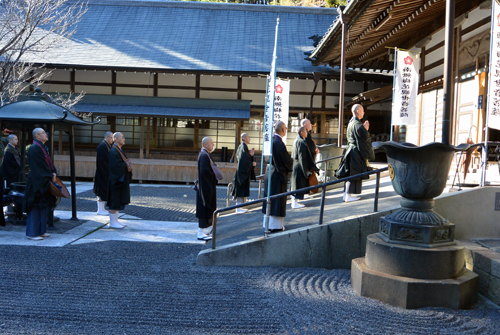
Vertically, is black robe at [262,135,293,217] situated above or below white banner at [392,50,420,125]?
below

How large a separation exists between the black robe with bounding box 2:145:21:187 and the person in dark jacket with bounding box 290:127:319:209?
6097 millimetres

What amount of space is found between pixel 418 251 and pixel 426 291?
368 millimetres

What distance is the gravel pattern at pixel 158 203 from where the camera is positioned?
885cm

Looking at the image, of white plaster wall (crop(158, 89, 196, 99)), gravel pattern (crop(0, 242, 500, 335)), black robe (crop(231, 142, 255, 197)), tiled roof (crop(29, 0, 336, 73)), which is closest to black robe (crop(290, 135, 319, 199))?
black robe (crop(231, 142, 255, 197))

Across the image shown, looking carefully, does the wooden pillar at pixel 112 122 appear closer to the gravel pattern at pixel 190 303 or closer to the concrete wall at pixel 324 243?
the gravel pattern at pixel 190 303

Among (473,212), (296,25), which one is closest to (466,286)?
(473,212)

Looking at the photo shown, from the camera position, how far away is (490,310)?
3.76 metres

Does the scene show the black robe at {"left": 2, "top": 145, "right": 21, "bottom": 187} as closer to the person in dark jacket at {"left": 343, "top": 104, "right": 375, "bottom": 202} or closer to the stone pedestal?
the person in dark jacket at {"left": 343, "top": 104, "right": 375, "bottom": 202}

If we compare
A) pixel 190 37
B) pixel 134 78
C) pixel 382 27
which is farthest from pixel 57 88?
pixel 382 27

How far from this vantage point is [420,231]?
3.91m

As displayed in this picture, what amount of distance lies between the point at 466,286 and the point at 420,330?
0.81 m

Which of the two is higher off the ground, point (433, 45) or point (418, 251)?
point (433, 45)

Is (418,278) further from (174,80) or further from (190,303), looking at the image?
(174,80)

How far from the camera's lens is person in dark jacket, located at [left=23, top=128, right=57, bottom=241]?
6094 mm
